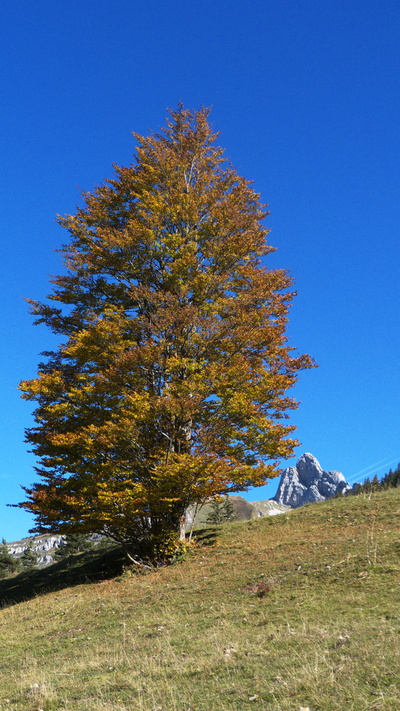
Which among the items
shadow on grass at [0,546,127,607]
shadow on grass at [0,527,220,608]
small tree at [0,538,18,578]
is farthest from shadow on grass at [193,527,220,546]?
small tree at [0,538,18,578]

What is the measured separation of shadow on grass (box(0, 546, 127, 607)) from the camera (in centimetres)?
1984

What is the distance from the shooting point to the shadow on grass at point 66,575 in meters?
19.8

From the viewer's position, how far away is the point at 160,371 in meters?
19.1

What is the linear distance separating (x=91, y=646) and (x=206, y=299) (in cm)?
1349

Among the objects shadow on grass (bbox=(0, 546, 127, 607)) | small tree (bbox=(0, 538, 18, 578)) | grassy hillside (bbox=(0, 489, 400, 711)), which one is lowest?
grassy hillside (bbox=(0, 489, 400, 711))

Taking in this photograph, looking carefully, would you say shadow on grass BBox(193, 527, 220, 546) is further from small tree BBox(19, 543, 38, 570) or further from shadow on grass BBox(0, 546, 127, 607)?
small tree BBox(19, 543, 38, 570)

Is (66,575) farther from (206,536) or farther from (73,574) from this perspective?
(206,536)

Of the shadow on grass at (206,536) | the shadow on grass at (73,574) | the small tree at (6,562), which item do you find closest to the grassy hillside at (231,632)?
the shadow on grass at (206,536)

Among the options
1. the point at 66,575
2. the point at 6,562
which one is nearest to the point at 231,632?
the point at 66,575

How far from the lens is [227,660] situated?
24.9 feet

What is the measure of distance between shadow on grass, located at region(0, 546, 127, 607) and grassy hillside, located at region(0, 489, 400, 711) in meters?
1.01

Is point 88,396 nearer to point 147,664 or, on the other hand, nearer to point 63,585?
point 63,585

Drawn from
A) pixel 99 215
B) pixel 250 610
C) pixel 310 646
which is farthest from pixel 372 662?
pixel 99 215

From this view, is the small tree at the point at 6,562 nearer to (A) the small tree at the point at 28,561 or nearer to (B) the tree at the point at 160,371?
(A) the small tree at the point at 28,561
